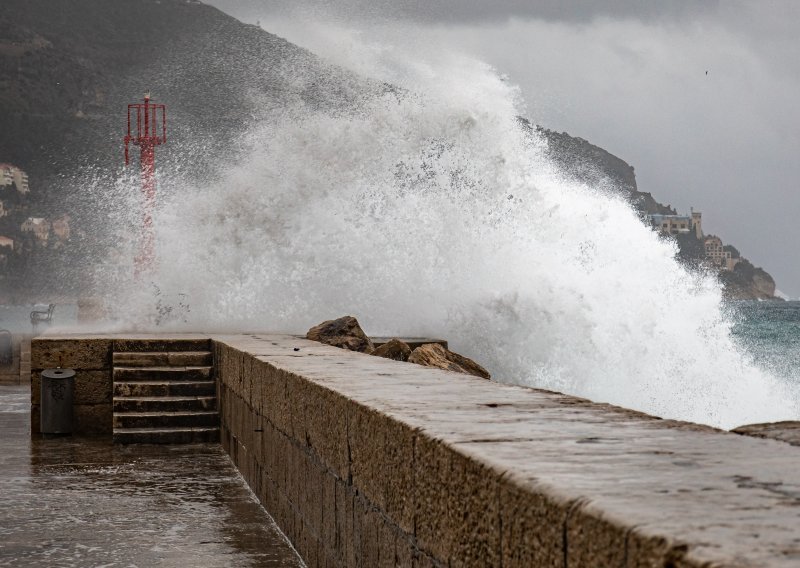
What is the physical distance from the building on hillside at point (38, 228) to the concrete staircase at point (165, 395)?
127 metres

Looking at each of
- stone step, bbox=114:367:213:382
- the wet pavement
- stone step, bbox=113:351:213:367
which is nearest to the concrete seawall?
the wet pavement

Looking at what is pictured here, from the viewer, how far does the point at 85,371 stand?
10.3 metres

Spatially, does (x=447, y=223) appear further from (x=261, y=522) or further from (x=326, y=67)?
(x=261, y=522)

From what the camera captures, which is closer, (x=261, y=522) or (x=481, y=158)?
(x=261, y=522)

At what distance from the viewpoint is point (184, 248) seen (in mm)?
17031

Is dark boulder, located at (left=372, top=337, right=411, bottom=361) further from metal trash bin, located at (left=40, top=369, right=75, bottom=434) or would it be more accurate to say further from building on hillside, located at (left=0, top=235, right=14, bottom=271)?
building on hillside, located at (left=0, top=235, right=14, bottom=271)

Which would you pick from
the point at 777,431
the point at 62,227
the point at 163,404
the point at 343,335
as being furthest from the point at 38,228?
A: the point at 777,431

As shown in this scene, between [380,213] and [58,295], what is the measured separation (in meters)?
150

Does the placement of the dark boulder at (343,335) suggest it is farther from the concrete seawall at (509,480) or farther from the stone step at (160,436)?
the concrete seawall at (509,480)

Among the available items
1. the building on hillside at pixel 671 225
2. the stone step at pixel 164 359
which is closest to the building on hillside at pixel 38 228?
the building on hillside at pixel 671 225

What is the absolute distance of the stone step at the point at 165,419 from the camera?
9453 millimetres

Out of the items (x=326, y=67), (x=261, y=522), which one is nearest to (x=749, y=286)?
(x=326, y=67)

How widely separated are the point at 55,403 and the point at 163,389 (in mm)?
→ 924

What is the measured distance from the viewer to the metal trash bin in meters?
9.89
